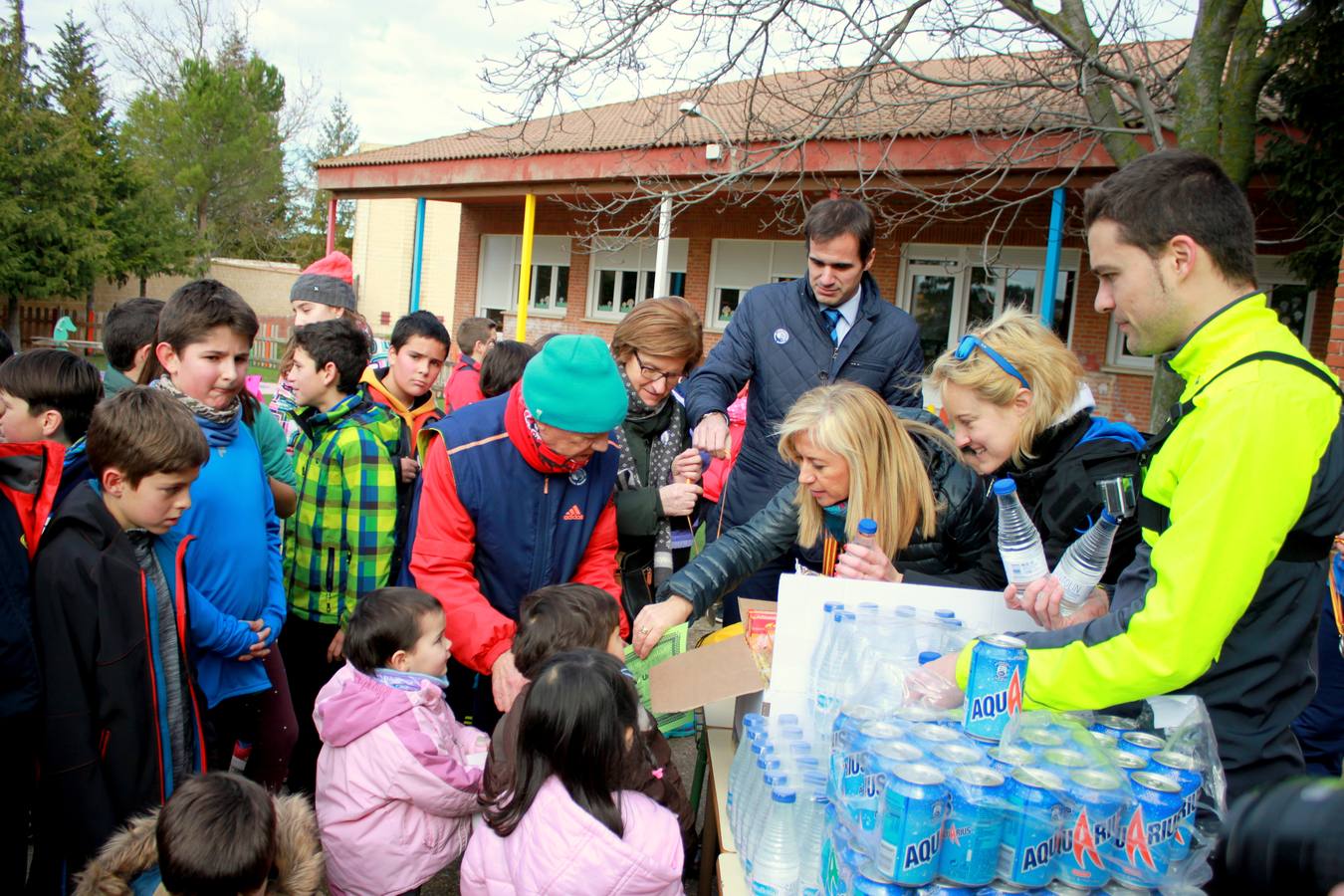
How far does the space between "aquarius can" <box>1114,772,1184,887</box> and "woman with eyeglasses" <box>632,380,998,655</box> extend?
1085 mm

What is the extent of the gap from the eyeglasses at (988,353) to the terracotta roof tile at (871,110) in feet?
16.9

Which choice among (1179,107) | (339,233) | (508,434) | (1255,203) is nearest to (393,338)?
(508,434)

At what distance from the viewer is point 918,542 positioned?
2793 millimetres

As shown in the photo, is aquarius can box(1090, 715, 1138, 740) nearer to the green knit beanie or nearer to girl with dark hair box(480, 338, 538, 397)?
the green knit beanie

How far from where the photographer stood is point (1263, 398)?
146 centimetres

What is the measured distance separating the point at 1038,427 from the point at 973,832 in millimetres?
1243

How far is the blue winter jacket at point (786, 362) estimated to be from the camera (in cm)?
359

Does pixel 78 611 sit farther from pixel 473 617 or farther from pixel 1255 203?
pixel 1255 203

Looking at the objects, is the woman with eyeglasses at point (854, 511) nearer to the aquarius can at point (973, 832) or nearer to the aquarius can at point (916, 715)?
the aquarius can at point (916, 715)

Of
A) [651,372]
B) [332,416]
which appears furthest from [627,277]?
[651,372]

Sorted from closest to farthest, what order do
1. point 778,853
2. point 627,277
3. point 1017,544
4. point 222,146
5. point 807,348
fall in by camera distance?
point 778,853 → point 1017,544 → point 807,348 → point 627,277 → point 222,146

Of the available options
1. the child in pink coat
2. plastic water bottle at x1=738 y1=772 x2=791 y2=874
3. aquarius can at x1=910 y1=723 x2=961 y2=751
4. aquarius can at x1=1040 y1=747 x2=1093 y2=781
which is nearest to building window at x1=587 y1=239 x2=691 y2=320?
the child in pink coat

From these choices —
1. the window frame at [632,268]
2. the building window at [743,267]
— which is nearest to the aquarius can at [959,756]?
the building window at [743,267]

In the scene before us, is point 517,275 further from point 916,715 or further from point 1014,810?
point 1014,810
